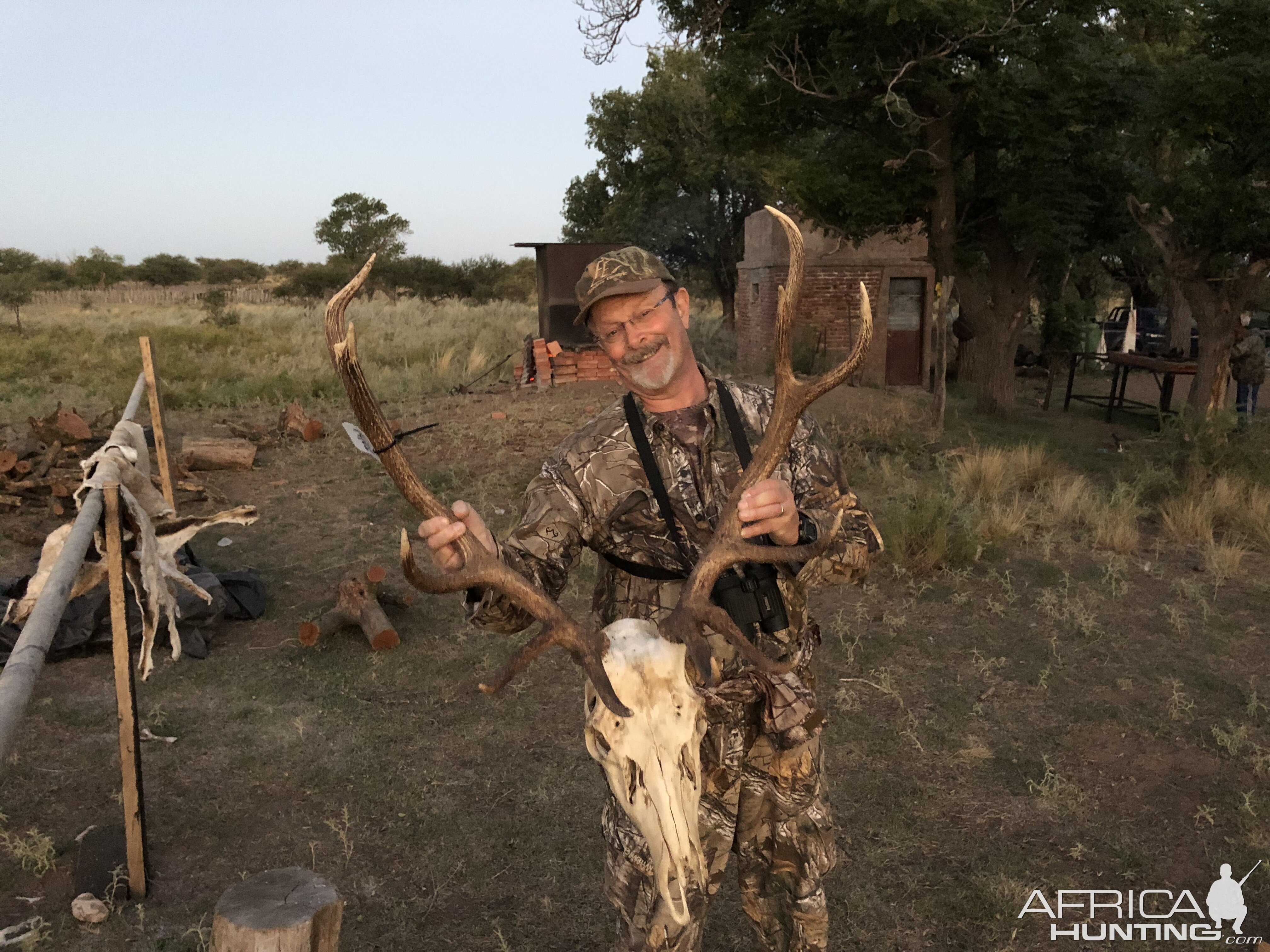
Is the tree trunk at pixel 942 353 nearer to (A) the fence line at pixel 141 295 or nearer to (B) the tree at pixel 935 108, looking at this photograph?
(B) the tree at pixel 935 108

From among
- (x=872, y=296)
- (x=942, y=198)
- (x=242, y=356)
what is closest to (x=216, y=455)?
(x=942, y=198)

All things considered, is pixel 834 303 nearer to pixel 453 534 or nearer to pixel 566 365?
pixel 566 365

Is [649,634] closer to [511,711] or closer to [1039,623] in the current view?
[511,711]

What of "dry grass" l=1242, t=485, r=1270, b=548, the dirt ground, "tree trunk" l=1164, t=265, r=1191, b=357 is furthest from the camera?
"tree trunk" l=1164, t=265, r=1191, b=357

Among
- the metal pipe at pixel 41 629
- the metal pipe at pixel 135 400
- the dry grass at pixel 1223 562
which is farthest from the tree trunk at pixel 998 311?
the metal pipe at pixel 41 629

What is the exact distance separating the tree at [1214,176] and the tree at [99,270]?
4138 cm

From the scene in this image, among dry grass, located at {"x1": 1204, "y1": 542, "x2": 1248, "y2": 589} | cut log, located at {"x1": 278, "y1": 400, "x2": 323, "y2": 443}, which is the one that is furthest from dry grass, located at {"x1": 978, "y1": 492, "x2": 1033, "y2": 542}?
cut log, located at {"x1": 278, "y1": 400, "x2": 323, "y2": 443}

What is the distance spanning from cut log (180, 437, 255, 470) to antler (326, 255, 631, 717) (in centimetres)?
912

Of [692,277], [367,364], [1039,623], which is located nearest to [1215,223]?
[1039,623]

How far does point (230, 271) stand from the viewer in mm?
49188

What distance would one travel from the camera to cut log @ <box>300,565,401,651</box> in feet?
20.3

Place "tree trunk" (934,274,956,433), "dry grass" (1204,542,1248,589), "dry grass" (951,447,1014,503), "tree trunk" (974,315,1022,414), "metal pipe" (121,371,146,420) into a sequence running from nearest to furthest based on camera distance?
"metal pipe" (121,371,146,420)
"dry grass" (1204,542,1248,589)
"dry grass" (951,447,1014,503)
"tree trunk" (934,274,956,433)
"tree trunk" (974,315,1022,414)

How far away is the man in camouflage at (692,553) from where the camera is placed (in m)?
2.49

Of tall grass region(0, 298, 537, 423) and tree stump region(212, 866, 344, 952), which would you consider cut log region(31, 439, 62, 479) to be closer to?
tall grass region(0, 298, 537, 423)
